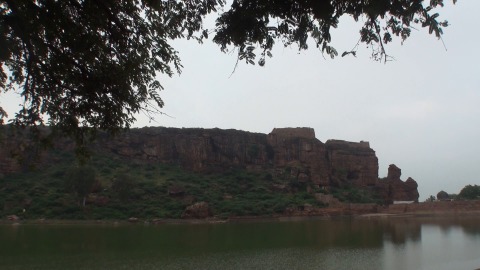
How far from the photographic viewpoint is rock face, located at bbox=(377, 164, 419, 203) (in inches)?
2335

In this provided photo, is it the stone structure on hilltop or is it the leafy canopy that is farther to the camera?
the stone structure on hilltop

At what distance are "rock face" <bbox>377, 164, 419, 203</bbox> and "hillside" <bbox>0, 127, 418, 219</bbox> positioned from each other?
141 mm

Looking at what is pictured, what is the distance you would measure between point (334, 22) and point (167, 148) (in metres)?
57.0

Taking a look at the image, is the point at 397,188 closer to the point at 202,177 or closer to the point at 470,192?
the point at 470,192

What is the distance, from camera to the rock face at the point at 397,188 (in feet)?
195

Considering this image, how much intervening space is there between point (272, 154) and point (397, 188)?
18539 mm

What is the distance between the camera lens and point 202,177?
5653cm

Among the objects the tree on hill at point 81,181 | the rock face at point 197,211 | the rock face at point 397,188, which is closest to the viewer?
the tree on hill at point 81,181

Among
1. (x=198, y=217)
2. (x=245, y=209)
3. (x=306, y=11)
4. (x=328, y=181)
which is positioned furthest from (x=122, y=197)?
(x=306, y=11)

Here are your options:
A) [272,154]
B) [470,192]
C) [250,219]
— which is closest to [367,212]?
[250,219]

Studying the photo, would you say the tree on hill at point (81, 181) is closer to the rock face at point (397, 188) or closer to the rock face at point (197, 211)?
the rock face at point (197, 211)

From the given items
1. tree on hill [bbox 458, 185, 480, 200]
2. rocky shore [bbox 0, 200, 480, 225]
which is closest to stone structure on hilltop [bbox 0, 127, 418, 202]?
rocky shore [bbox 0, 200, 480, 225]

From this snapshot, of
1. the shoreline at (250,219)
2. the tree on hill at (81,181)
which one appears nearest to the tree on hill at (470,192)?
the shoreline at (250,219)

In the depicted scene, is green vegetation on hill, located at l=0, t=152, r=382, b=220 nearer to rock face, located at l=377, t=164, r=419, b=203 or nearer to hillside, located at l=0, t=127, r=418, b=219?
hillside, located at l=0, t=127, r=418, b=219
